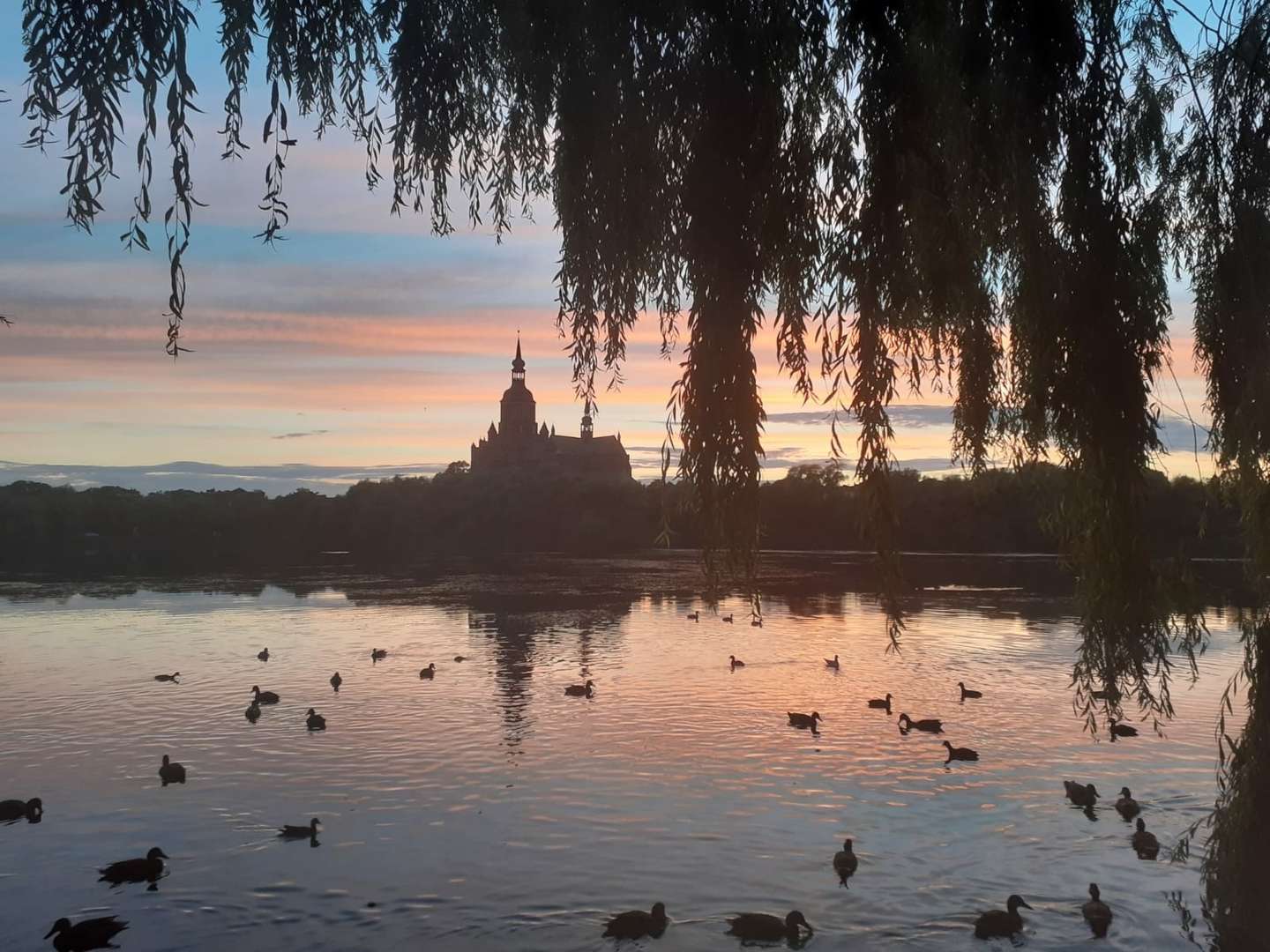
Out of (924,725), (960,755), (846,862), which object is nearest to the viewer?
(846,862)

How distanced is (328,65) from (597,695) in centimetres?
1769

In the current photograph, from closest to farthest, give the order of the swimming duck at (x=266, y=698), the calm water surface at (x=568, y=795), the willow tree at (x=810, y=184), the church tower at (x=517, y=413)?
the willow tree at (x=810, y=184) → the calm water surface at (x=568, y=795) → the swimming duck at (x=266, y=698) → the church tower at (x=517, y=413)

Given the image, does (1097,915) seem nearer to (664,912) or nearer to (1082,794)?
(1082,794)

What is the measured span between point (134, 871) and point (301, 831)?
1845 millimetres

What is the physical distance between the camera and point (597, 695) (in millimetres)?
20188

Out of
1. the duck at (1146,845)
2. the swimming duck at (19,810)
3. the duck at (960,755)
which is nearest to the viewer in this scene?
the duck at (1146,845)

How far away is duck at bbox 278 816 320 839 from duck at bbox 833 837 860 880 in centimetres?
561

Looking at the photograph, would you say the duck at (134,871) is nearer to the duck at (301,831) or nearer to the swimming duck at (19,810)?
the duck at (301,831)

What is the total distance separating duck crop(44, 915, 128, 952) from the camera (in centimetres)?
910

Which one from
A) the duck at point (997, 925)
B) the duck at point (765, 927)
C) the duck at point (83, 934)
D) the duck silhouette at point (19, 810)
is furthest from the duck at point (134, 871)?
the duck at point (997, 925)

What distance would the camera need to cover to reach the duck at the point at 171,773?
14133mm

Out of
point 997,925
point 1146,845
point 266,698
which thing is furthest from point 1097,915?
point 266,698

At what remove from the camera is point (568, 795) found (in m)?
13.7

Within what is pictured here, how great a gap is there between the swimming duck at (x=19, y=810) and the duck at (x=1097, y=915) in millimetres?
11127
